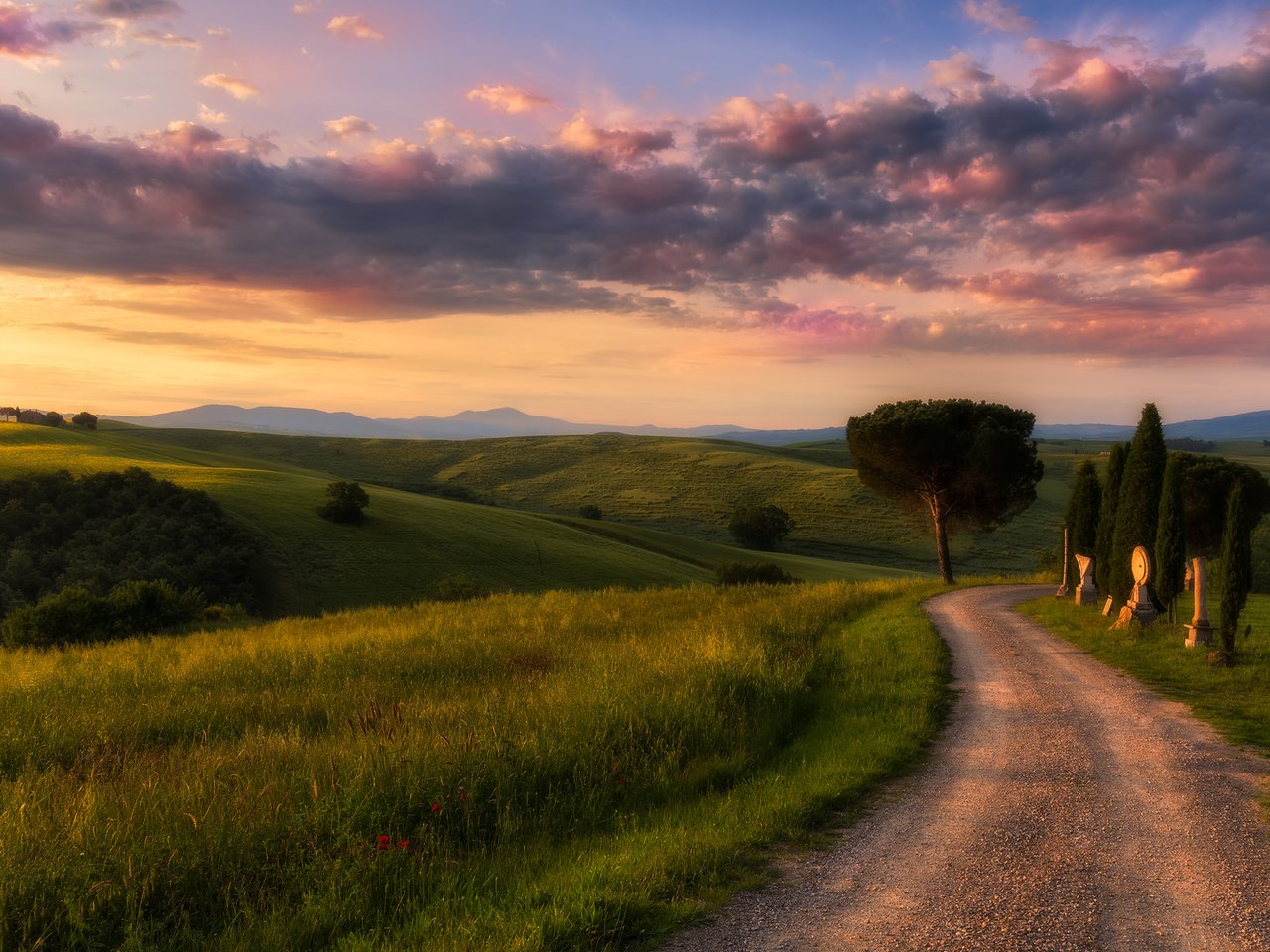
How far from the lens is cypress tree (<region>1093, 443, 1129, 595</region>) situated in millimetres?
25250

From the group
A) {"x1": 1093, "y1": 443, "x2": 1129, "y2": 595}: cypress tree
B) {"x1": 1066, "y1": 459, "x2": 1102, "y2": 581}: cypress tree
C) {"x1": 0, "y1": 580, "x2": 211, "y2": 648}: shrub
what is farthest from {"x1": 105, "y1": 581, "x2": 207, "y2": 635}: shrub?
{"x1": 1066, "y1": 459, "x2": 1102, "y2": 581}: cypress tree

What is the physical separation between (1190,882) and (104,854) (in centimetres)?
912

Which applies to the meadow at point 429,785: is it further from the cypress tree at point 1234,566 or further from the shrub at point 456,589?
the shrub at point 456,589

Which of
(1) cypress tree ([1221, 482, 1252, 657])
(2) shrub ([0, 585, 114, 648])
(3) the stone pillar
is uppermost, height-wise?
(1) cypress tree ([1221, 482, 1252, 657])

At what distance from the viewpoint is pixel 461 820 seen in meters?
7.52

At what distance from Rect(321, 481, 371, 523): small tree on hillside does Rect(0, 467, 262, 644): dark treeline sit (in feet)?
23.0

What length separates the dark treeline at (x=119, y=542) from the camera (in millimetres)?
37000

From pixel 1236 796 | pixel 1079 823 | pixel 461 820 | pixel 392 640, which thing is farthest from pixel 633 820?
pixel 392 640

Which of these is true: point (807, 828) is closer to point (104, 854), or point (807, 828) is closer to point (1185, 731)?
point (104, 854)

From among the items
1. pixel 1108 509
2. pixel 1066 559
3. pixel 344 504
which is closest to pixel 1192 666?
pixel 1108 509

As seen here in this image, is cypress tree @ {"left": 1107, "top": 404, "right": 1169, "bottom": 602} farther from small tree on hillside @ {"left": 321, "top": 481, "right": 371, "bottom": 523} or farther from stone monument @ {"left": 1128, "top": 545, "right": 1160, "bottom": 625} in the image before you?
small tree on hillside @ {"left": 321, "top": 481, "right": 371, "bottom": 523}

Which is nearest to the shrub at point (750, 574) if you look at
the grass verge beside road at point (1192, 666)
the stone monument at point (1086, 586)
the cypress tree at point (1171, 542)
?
the stone monument at point (1086, 586)

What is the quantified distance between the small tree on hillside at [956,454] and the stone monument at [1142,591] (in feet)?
64.6

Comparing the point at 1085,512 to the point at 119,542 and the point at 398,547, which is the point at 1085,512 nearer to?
the point at 398,547
